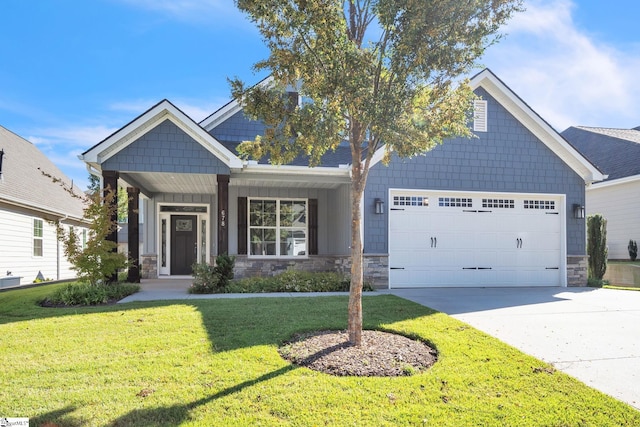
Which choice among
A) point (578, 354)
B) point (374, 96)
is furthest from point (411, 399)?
point (374, 96)

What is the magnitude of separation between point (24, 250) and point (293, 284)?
33.7 ft

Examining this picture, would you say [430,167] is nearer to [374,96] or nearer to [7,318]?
[374,96]

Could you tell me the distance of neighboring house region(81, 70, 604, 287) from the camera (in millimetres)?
9438

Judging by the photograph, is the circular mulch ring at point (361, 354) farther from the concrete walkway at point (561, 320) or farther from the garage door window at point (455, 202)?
the garage door window at point (455, 202)

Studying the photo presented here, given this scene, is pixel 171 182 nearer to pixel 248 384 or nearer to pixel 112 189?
pixel 112 189

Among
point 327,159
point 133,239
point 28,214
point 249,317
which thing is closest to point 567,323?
point 249,317

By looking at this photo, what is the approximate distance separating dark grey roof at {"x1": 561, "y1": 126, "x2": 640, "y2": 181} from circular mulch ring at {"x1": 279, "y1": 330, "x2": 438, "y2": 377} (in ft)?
46.9

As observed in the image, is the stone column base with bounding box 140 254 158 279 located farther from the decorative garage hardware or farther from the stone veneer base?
the decorative garage hardware

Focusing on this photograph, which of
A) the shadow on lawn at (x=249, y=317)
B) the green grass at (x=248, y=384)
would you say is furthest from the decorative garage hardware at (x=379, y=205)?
the green grass at (x=248, y=384)

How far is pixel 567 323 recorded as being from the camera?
20.5 feet

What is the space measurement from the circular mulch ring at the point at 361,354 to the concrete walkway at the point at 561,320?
53.9 inches

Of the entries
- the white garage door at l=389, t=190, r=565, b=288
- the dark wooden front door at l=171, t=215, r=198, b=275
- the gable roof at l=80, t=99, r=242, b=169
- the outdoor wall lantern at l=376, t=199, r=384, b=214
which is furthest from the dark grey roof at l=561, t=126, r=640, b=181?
the dark wooden front door at l=171, t=215, r=198, b=275

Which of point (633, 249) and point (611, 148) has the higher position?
point (611, 148)

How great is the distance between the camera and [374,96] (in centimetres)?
431
